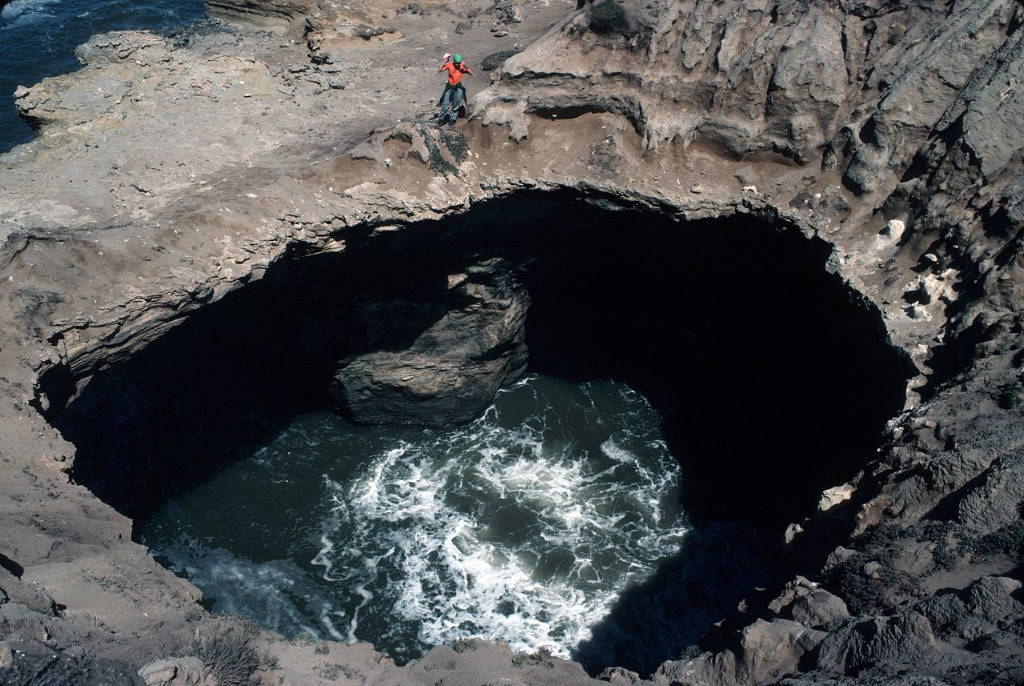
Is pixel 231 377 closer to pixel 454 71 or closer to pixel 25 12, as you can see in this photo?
pixel 454 71

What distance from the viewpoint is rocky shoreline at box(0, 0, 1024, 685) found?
1241 cm

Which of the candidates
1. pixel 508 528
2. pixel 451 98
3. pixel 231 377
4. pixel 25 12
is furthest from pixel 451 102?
pixel 25 12

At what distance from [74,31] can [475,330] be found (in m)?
24.2

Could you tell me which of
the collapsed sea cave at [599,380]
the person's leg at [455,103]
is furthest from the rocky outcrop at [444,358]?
the person's leg at [455,103]

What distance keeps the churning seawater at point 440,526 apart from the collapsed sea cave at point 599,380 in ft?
0.67

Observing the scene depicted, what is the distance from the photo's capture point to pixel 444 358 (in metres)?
25.8

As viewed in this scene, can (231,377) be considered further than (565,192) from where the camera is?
Yes

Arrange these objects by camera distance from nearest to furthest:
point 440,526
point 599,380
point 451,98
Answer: point 451,98, point 440,526, point 599,380

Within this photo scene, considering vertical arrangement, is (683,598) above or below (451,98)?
below

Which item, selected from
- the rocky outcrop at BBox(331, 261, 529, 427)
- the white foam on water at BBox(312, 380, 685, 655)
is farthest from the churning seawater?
the rocky outcrop at BBox(331, 261, 529, 427)

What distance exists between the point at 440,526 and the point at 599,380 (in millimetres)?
8698

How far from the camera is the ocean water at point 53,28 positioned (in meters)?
30.0

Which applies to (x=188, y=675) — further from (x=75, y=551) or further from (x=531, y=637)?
(x=531, y=637)

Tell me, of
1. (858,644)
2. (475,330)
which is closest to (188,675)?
(858,644)
